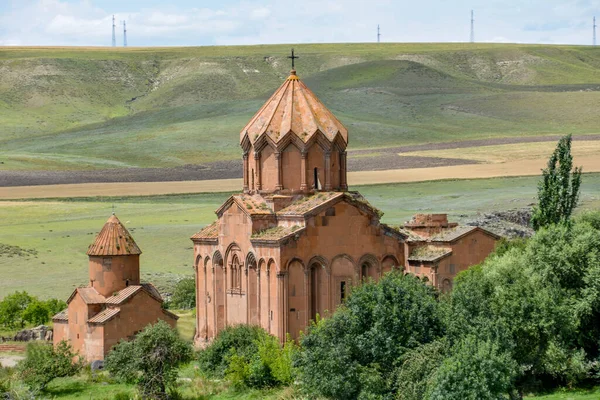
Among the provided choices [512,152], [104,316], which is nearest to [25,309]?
[104,316]

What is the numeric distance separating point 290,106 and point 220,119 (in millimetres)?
100945

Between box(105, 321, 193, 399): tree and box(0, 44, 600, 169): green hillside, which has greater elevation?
box(0, 44, 600, 169): green hillside

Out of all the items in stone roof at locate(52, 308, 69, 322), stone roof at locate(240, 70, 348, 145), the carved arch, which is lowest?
stone roof at locate(52, 308, 69, 322)

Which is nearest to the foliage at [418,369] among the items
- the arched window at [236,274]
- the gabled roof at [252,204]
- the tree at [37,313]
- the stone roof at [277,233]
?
the stone roof at [277,233]

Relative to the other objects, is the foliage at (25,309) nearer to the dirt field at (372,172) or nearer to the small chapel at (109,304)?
the small chapel at (109,304)

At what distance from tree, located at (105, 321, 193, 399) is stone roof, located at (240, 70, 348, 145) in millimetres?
6243

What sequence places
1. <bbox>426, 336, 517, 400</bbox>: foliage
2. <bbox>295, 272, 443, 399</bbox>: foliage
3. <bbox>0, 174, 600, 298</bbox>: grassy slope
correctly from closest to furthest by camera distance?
<bbox>426, 336, 517, 400</bbox>: foliage < <bbox>295, 272, 443, 399</bbox>: foliage < <bbox>0, 174, 600, 298</bbox>: grassy slope

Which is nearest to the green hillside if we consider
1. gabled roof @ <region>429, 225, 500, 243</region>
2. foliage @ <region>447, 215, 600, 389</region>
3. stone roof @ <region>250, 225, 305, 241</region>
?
gabled roof @ <region>429, 225, 500, 243</region>

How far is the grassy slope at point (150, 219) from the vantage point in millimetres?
60594

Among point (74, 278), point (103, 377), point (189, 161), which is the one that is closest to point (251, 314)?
point (103, 377)

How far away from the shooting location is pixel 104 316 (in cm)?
4209

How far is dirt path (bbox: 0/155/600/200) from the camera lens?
90.8 m

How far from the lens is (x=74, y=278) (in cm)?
5909

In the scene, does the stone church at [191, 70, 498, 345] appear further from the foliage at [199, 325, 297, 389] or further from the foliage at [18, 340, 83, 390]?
the foliage at [18, 340, 83, 390]
